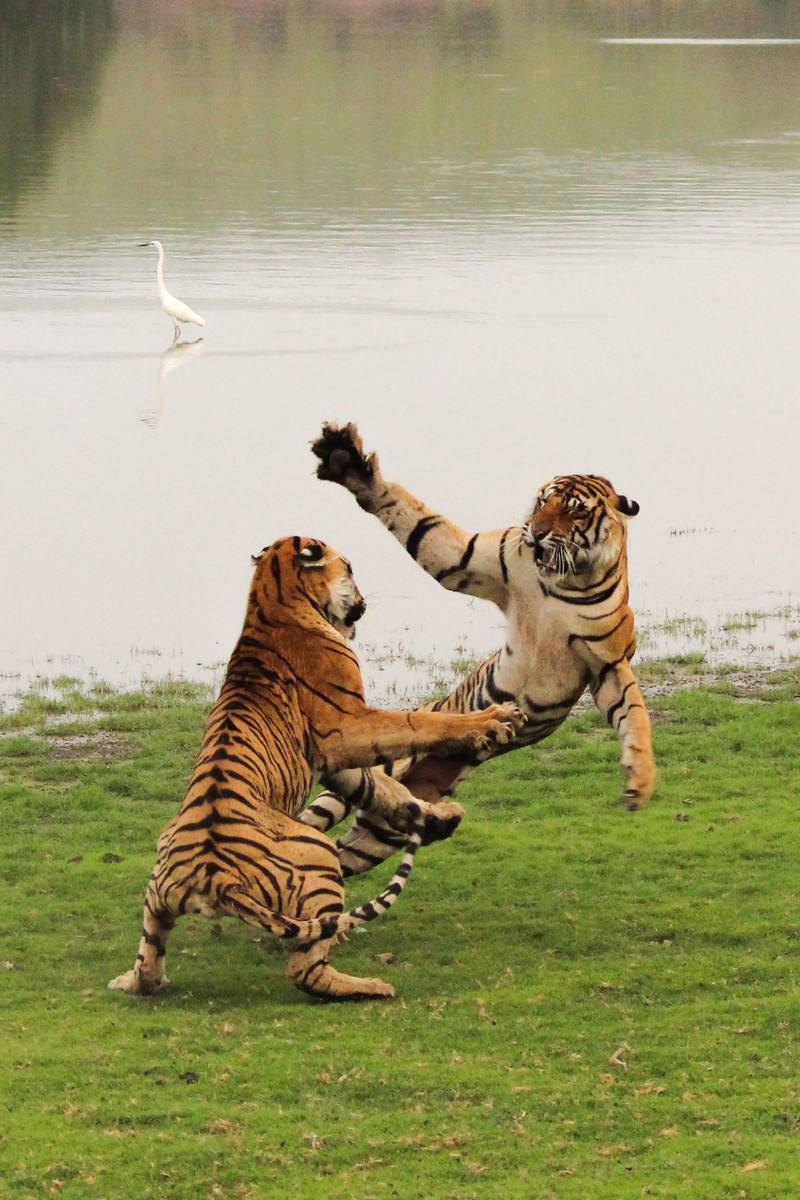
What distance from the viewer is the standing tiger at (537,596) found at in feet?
21.1

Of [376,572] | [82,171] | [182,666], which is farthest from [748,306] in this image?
[82,171]

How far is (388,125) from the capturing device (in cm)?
5278

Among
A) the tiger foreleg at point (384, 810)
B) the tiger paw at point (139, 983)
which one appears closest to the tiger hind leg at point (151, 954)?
the tiger paw at point (139, 983)

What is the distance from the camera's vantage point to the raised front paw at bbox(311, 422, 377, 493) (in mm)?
6656

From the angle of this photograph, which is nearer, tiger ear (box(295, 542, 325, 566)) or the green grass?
the green grass

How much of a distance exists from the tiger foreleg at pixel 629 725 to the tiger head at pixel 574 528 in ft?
1.35

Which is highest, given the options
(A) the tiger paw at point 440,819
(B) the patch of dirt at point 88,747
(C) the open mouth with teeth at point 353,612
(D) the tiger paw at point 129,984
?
(C) the open mouth with teeth at point 353,612

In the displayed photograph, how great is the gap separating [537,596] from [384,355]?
1527 centimetres

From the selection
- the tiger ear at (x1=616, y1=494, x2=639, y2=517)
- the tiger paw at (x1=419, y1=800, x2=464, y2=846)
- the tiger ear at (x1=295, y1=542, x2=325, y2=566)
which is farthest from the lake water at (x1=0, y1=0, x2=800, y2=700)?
the tiger ear at (x1=295, y1=542, x2=325, y2=566)

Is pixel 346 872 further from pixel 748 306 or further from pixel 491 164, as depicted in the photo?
pixel 491 164

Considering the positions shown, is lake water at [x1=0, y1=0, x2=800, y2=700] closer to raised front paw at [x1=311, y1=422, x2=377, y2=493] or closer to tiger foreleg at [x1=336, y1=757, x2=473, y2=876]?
tiger foreleg at [x1=336, y1=757, x2=473, y2=876]

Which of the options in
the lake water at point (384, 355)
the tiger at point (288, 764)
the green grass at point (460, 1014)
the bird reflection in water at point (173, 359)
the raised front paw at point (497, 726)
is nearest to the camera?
the green grass at point (460, 1014)

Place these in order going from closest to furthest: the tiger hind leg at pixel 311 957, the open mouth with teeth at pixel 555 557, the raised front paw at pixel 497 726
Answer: the tiger hind leg at pixel 311 957 < the raised front paw at pixel 497 726 < the open mouth with teeth at pixel 555 557

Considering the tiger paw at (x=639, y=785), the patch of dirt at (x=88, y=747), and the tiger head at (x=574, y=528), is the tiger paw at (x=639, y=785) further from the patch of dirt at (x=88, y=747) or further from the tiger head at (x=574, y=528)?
the patch of dirt at (x=88, y=747)
